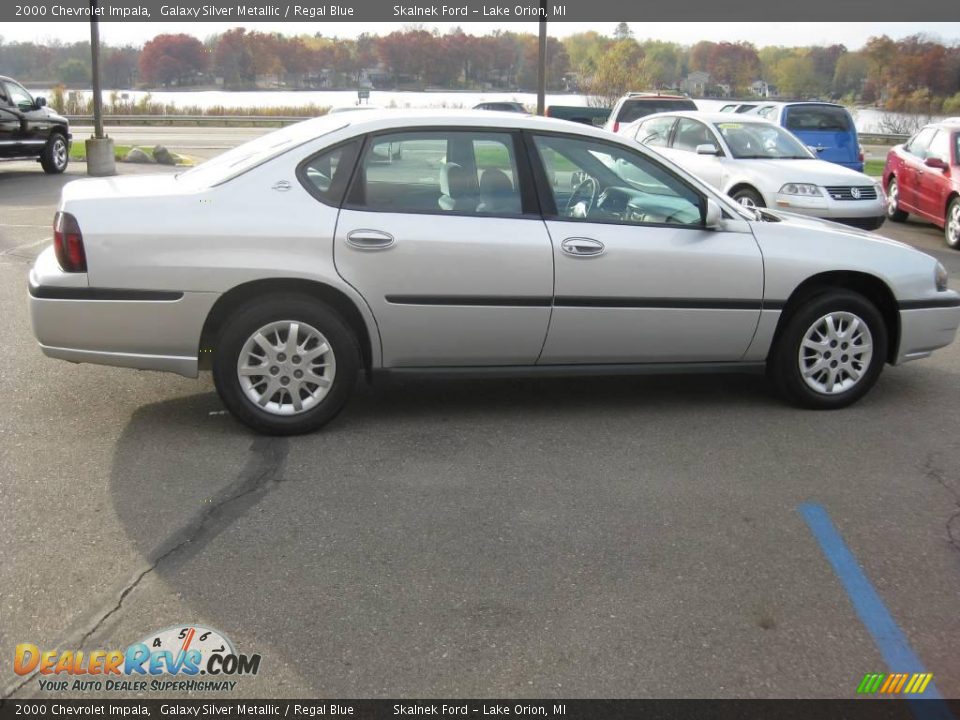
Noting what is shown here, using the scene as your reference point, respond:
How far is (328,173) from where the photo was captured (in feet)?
16.9

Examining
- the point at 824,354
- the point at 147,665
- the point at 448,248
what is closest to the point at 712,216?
the point at 824,354

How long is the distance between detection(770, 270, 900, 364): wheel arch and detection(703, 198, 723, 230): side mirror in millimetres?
619

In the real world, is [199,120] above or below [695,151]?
above

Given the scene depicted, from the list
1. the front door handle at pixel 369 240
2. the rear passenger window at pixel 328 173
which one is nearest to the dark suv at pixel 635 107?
the rear passenger window at pixel 328 173

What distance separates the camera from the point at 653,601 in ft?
11.6

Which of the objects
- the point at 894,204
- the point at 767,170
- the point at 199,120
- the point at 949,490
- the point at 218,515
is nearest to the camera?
the point at 218,515

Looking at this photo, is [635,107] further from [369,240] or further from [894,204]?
A: [369,240]

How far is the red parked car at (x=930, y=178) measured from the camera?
502 inches

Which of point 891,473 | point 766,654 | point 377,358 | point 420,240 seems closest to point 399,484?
point 377,358

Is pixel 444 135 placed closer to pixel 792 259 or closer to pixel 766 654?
pixel 792 259

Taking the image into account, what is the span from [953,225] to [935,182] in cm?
94

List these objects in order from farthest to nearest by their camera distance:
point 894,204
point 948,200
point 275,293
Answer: point 894,204 → point 948,200 → point 275,293
